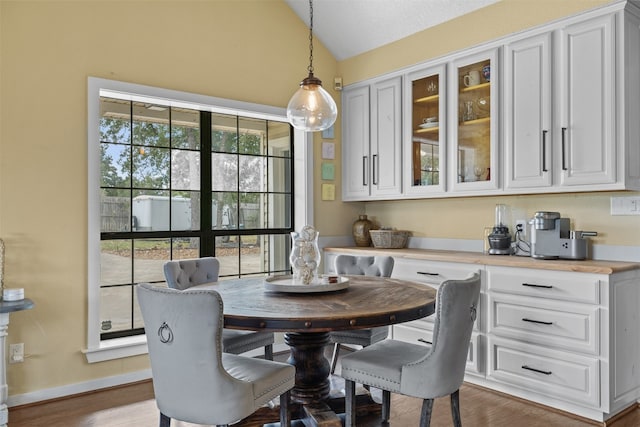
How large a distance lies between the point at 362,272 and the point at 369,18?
217 centimetres

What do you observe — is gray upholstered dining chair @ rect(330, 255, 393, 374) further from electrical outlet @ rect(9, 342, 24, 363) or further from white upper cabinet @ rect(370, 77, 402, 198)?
electrical outlet @ rect(9, 342, 24, 363)

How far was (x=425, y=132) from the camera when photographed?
385 centimetres

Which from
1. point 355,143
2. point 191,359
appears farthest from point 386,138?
point 191,359

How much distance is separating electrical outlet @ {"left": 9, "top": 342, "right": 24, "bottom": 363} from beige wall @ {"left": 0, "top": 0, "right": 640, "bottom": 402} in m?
0.03

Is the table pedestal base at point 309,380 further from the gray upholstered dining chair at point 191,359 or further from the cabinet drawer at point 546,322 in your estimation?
the cabinet drawer at point 546,322

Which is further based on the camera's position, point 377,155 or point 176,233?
point 377,155

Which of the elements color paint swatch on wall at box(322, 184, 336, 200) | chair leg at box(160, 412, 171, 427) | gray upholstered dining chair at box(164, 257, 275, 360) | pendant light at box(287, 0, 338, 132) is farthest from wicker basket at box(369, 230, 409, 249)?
chair leg at box(160, 412, 171, 427)

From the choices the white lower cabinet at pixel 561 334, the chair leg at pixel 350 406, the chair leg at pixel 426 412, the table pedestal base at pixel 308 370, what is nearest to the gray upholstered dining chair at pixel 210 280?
the table pedestal base at pixel 308 370

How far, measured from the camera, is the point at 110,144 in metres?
3.58

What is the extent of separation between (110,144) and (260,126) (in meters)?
1.31

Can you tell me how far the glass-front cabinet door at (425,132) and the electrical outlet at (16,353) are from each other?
9.60ft

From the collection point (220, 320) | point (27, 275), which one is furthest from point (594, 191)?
point (27, 275)

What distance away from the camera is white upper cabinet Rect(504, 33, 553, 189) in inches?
121

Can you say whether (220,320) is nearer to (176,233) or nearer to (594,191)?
(176,233)
